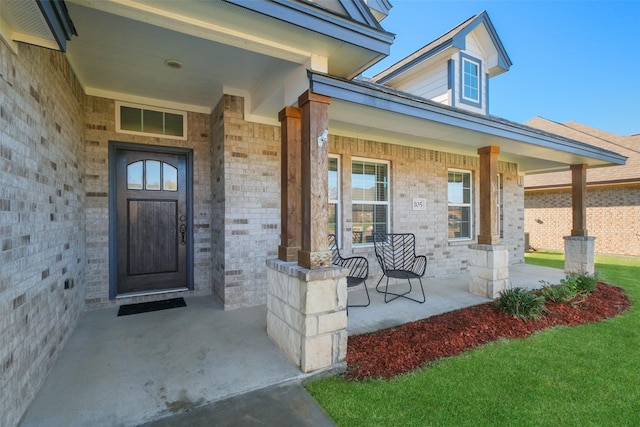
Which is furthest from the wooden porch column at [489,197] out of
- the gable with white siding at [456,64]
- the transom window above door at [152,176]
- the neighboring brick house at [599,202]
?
the neighboring brick house at [599,202]

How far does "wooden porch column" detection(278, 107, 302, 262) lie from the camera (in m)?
3.02

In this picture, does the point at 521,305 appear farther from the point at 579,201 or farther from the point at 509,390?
the point at 579,201

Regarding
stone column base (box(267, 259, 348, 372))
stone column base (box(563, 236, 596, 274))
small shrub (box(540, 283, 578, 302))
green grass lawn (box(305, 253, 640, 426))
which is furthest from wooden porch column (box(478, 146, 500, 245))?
stone column base (box(267, 259, 348, 372))

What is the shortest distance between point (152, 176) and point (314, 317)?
334 cm

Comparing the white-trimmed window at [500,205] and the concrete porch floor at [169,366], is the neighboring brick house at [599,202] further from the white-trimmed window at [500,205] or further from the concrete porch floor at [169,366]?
the concrete porch floor at [169,366]

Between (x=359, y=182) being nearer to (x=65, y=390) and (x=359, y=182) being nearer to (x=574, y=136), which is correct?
(x=65, y=390)

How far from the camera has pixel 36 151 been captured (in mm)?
2318

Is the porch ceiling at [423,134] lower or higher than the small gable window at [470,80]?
lower

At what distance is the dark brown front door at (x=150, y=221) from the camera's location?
4156mm

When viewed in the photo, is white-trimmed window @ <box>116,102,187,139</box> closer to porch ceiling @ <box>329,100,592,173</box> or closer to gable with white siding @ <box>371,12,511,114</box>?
porch ceiling @ <box>329,100,592,173</box>

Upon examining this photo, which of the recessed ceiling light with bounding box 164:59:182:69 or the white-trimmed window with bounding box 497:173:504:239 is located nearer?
the recessed ceiling light with bounding box 164:59:182:69

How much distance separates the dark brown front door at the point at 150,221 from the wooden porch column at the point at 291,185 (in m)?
2.20

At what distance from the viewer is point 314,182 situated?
260cm

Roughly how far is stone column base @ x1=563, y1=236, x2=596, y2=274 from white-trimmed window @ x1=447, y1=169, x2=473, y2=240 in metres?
1.99
